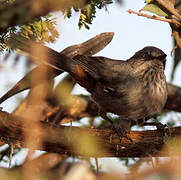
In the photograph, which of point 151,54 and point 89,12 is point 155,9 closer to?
point 89,12

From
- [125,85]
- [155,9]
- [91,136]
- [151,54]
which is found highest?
[155,9]

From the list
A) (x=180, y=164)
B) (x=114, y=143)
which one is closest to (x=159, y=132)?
(x=114, y=143)

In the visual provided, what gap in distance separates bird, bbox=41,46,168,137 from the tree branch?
3.20 feet

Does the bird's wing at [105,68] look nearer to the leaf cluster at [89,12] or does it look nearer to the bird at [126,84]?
the bird at [126,84]

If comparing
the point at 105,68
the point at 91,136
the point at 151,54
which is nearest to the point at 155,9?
the point at 91,136

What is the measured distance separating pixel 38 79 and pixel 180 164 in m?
0.61

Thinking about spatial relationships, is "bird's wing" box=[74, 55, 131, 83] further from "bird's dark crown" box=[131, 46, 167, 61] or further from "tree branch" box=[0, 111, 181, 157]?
"tree branch" box=[0, 111, 181, 157]

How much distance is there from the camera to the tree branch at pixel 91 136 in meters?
2.57

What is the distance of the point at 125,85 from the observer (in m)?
4.10

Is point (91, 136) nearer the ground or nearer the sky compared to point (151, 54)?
nearer the sky

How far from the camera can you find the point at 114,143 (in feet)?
9.62

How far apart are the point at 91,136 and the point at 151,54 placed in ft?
7.84

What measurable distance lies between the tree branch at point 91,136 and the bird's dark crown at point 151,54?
1445 millimetres

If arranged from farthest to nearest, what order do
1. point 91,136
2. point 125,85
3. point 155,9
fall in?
1. point 125,85
2. point 155,9
3. point 91,136
